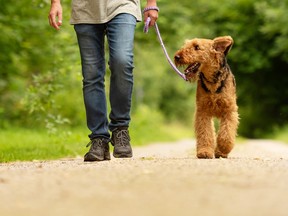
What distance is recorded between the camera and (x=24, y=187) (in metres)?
4.05

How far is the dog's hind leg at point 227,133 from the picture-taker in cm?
657

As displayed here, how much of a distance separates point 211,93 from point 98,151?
1.42 m

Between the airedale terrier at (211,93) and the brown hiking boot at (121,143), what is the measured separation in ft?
2.74

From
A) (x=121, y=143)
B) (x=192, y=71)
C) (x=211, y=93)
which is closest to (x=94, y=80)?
(x=121, y=143)

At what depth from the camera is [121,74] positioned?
6051 mm

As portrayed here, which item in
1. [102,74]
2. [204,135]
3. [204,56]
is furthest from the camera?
[204,56]

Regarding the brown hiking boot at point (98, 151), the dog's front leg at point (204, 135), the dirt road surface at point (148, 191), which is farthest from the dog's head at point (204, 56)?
the dirt road surface at point (148, 191)

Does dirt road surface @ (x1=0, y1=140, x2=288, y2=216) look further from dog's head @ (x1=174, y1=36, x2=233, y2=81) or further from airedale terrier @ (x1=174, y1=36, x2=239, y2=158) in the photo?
dog's head @ (x1=174, y1=36, x2=233, y2=81)

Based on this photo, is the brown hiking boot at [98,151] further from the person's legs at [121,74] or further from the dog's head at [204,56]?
the dog's head at [204,56]

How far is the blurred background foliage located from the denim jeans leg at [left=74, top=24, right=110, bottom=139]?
2.83 metres

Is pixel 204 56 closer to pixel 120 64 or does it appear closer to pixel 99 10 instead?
pixel 120 64

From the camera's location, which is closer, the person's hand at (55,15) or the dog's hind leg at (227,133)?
the person's hand at (55,15)

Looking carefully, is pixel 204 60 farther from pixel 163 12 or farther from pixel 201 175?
pixel 163 12

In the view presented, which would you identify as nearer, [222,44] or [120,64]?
[120,64]
